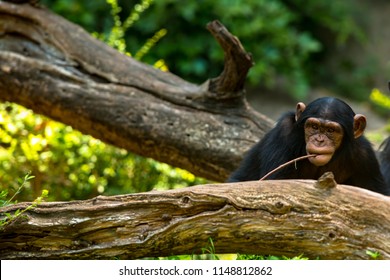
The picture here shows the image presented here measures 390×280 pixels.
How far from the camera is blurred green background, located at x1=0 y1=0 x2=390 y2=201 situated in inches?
364

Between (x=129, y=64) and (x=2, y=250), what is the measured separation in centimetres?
356

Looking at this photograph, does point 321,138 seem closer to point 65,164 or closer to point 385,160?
point 385,160

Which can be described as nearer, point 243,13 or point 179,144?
point 179,144

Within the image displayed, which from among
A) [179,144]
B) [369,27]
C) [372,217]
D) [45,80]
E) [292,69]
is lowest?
[372,217]

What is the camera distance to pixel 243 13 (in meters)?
14.5

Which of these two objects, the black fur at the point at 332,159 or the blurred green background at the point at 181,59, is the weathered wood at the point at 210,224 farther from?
the blurred green background at the point at 181,59

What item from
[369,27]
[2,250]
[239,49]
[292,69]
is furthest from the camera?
[369,27]

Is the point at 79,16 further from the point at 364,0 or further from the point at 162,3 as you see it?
the point at 364,0

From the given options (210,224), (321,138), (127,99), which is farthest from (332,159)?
(127,99)

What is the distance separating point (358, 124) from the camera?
6.41m

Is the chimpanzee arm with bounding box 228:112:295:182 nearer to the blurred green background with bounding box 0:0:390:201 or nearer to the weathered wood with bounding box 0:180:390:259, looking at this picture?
the weathered wood with bounding box 0:180:390:259

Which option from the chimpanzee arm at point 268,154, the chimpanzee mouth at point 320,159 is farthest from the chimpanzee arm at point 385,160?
the chimpanzee mouth at point 320,159

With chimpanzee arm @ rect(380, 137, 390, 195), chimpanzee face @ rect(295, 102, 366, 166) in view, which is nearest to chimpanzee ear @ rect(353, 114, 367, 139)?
chimpanzee face @ rect(295, 102, 366, 166)

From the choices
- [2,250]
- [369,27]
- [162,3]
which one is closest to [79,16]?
[162,3]
